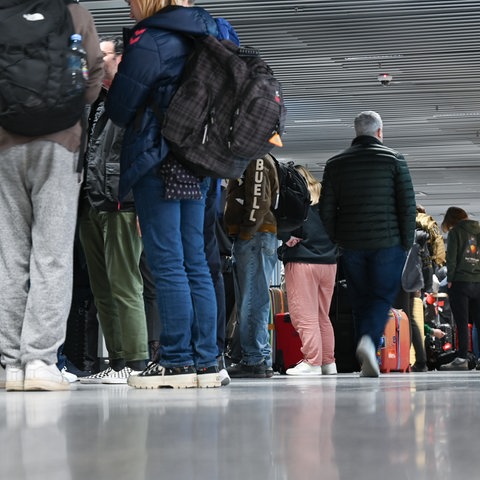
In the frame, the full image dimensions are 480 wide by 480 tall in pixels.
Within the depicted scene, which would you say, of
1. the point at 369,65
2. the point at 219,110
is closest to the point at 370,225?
the point at 219,110

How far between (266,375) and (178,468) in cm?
582

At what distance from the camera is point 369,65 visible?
13430mm

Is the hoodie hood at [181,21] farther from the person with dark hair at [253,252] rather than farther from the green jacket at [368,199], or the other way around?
the person with dark hair at [253,252]

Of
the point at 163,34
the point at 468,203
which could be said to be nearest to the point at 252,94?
the point at 163,34

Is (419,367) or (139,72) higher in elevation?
(139,72)

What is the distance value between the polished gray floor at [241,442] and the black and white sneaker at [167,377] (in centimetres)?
127

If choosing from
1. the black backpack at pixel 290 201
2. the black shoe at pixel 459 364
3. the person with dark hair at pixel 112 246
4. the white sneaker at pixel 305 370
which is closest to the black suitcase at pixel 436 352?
the black shoe at pixel 459 364

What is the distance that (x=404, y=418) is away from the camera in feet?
6.88

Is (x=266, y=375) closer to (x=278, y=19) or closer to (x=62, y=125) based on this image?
(x=62, y=125)

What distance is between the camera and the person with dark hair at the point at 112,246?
5.14 m

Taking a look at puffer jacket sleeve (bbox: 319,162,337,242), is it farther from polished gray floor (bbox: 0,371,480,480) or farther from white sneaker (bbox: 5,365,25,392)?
polished gray floor (bbox: 0,371,480,480)

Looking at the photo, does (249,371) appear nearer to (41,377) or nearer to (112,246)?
(112,246)

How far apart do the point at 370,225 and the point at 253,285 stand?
1.15 meters

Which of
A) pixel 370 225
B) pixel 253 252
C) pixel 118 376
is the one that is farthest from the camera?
pixel 253 252
